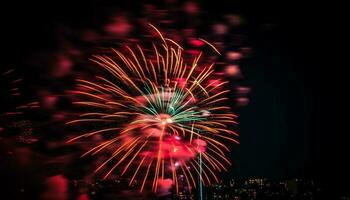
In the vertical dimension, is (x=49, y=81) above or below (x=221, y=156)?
above

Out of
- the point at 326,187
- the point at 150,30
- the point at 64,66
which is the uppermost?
the point at 150,30

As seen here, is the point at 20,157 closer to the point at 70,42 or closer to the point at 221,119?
the point at 70,42

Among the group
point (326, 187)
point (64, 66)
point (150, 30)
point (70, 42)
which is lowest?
point (326, 187)

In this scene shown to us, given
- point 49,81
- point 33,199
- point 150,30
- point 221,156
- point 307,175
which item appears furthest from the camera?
point 307,175

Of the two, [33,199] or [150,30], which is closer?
[33,199]

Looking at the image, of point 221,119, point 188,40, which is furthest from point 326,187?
point 188,40

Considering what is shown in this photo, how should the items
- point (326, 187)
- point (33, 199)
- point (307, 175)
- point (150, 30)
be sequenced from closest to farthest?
point (33, 199) → point (150, 30) → point (326, 187) → point (307, 175)

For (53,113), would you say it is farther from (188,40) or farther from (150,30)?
(188,40)

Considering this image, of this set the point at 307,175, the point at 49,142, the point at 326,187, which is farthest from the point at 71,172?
the point at 307,175

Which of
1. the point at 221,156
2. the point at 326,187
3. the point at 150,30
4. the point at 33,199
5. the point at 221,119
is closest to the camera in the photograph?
the point at 33,199
